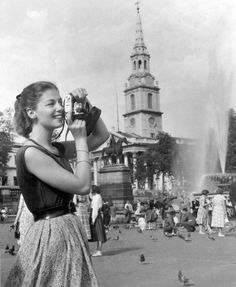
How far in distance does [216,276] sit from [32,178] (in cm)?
639

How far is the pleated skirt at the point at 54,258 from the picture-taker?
2.80m

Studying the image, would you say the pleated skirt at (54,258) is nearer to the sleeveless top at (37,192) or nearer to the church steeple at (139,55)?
the sleeveless top at (37,192)

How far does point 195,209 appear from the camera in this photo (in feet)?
85.8

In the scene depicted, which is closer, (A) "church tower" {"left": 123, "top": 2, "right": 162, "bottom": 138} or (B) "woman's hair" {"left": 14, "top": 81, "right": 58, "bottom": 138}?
(B) "woman's hair" {"left": 14, "top": 81, "right": 58, "bottom": 138}

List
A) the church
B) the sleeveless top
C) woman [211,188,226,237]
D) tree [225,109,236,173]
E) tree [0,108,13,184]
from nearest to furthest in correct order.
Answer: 1. the sleeveless top
2. woman [211,188,226,237]
3. tree [0,108,13,184]
4. tree [225,109,236,173]
5. the church

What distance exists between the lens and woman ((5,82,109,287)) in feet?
9.17

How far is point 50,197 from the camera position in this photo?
2879mm

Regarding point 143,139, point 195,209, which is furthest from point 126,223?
point 143,139

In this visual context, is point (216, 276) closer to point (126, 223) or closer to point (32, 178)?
point (32, 178)

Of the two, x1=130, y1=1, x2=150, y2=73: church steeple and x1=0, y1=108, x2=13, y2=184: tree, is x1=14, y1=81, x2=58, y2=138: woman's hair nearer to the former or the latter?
x1=0, y1=108, x2=13, y2=184: tree

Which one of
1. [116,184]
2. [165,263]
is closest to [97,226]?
[165,263]

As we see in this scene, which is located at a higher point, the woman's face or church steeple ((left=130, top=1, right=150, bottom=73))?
church steeple ((left=130, top=1, right=150, bottom=73))

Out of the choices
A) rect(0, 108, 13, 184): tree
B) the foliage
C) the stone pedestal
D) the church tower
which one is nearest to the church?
the church tower

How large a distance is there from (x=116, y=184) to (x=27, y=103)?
108 feet
